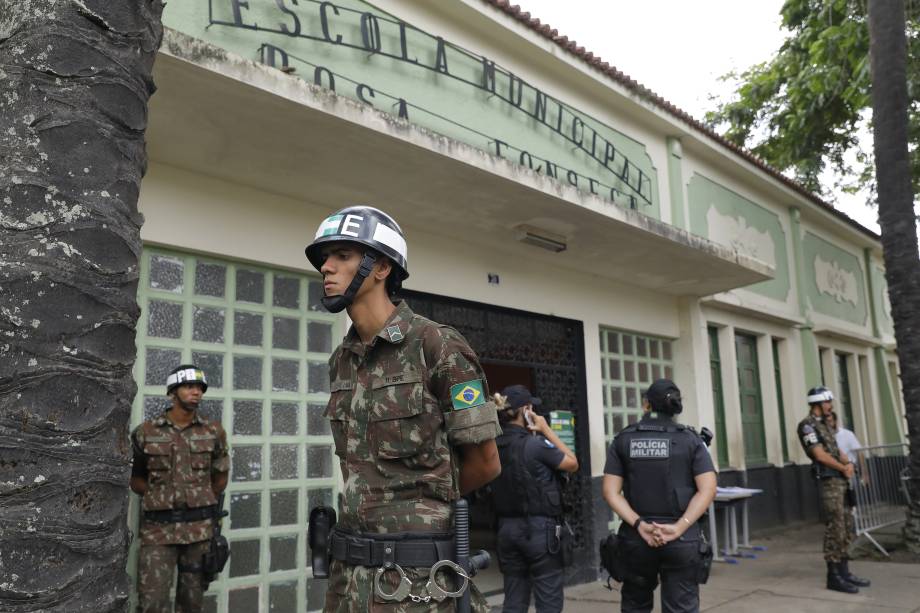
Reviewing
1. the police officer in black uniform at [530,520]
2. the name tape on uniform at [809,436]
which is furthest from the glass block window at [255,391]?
the name tape on uniform at [809,436]

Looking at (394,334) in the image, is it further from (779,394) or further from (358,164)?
(779,394)

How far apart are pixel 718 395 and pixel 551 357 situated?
4.00 metres

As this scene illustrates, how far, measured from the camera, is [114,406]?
1.79m

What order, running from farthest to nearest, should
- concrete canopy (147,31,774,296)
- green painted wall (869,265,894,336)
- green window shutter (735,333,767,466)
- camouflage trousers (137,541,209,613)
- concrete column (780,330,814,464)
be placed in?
green painted wall (869,265,894,336) < concrete column (780,330,814,464) < green window shutter (735,333,767,466) < camouflage trousers (137,541,209,613) < concrete canopy (147,31,774,296)

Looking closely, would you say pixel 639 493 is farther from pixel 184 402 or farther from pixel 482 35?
pixel 482 35

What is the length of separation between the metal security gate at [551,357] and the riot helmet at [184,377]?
2.87 meters

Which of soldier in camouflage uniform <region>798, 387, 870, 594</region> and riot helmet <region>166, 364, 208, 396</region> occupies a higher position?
riot helmet <region>166, 364, 208, 396</region>

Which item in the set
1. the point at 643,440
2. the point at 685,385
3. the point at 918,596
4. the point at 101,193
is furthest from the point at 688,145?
the point at 101,193

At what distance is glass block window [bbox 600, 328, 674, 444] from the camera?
965 centimetres

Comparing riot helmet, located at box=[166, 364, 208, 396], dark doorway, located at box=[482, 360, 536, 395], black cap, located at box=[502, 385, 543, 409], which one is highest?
dark doorway, located at box=[482, 360, 536, 395]

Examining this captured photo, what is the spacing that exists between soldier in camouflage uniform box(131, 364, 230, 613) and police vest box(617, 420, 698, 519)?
279 centimetres

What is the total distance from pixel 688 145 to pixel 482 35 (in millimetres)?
4378

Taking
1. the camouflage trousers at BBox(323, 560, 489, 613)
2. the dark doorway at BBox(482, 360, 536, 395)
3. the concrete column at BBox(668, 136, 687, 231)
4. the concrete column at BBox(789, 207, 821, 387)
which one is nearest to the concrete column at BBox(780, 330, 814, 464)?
the concrete column at BBox(789, 207, 821, 387)

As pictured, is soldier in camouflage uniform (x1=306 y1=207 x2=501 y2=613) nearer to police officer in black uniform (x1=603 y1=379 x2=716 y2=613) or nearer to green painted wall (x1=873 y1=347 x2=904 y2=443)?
police officer in black uniform (x1=603 y1=379 x2=716 y2=613)
